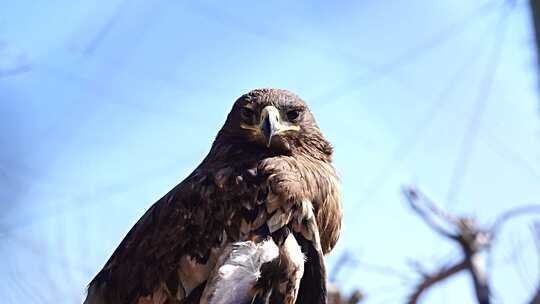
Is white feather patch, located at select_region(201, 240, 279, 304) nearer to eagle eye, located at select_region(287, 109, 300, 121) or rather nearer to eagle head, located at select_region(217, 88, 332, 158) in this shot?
eagle head, located at select_region(217, 88, 332, 158)

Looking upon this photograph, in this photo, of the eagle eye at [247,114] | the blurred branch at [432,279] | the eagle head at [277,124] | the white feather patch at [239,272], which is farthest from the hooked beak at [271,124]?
the blurred branch at [432,279]

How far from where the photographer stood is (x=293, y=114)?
4.87 meters

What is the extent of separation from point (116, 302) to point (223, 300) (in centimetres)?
59

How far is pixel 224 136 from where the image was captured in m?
4.89

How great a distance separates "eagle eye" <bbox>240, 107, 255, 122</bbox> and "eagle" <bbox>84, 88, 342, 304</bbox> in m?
0.19

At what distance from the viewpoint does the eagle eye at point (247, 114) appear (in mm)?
4805

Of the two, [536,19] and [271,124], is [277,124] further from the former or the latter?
[536,19]

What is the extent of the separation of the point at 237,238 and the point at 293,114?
97cm

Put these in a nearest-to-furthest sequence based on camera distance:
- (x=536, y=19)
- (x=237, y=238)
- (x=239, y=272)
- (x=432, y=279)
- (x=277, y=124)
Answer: (x=536, y=19), (x=239, y=272), (x=237, y=238), (x=277, y=124), (x=432, y=279)

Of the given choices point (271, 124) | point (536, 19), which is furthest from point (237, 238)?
point (536, 19)

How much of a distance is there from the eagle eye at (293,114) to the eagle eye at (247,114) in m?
0.19

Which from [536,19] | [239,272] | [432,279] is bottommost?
[432,279]

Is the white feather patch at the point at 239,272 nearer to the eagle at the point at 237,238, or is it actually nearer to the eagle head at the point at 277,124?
the eagle at the point at 237,238

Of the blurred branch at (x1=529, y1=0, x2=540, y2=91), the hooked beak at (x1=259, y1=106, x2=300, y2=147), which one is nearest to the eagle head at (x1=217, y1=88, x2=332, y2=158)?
the hooked beak at (x1=259, y1=106, x2=300, y2=147)
